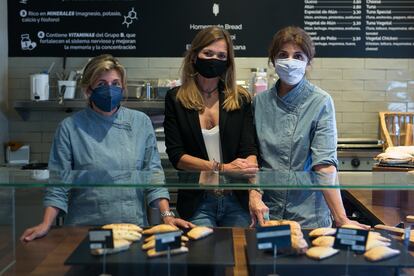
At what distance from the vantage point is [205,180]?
5.28 feet

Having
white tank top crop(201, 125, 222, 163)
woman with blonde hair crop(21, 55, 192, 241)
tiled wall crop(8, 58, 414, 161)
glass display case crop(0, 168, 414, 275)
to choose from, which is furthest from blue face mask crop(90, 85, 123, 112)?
tiled wall crop(8, 58, 414, 161)

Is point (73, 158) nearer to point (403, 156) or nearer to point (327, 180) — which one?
point (327, 180)

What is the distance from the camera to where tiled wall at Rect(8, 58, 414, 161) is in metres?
4.89

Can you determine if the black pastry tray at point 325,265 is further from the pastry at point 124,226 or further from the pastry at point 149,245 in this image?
the pastry at point 124,226

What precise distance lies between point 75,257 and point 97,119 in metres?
0.81

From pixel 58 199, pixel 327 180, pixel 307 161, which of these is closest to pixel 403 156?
pixel 307 161

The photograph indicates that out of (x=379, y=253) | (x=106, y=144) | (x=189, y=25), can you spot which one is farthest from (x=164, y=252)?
(x=189, y=25)

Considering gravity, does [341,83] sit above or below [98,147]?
above

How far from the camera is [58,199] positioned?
173 cm

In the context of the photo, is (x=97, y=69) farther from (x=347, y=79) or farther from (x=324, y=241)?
(x=347, y=79)

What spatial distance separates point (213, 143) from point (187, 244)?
784mm

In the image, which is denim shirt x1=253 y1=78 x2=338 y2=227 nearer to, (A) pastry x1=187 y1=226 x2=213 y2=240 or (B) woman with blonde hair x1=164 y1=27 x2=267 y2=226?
(B) woman with blonde hair x1=164 y1=27 x2=267 y2=226

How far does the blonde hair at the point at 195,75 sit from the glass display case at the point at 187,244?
0.66m

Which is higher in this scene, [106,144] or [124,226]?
[106,144]
